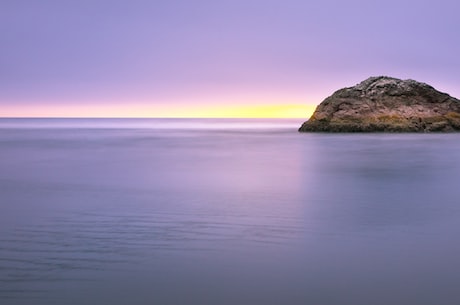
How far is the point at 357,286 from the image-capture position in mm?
5637

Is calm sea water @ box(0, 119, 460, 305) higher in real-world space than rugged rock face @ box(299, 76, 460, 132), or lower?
lower

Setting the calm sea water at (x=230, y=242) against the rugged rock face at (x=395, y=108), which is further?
the rugged rock face at (x=395, y=108)

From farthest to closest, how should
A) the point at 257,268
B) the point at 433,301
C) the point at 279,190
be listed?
the point at 279,190 < the point at 257,268 < the point at 433,301

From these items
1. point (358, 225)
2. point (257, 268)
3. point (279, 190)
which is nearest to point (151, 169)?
point (279, 190)

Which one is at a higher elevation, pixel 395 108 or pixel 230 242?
pixel 395 108

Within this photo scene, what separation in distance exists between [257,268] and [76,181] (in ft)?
37.7

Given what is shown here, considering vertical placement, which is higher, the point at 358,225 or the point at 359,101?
the point at 359,101

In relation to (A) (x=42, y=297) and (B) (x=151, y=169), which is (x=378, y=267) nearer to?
(A) (x=42, y=297)

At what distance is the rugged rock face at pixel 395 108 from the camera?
164 feet

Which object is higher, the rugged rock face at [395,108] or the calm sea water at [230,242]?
the rugged rock face at [395,108]

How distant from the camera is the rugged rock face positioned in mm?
50000

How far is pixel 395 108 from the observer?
164ft

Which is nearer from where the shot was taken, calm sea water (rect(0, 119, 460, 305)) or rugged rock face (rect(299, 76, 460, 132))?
calm sea water (rect(0, 119, 460, 305))

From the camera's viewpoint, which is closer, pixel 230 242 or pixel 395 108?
pixel 230 242
